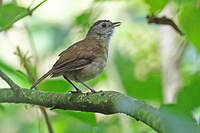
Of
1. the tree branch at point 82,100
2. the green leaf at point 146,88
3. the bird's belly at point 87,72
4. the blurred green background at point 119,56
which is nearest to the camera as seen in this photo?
the tree branch at point 82,100

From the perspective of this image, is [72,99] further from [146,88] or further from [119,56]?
[119,56]

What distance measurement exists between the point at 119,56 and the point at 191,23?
2894mm

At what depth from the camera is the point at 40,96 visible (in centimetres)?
238

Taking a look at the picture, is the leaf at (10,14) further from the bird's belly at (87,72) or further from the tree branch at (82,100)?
the bird's belly at (87,72)

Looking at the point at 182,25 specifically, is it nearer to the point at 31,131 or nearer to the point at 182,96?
the point at 182,96

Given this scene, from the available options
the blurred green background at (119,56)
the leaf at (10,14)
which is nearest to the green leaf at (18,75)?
the blurred green background at (119,56)

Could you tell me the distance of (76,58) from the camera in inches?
134

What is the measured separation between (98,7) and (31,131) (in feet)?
7.26

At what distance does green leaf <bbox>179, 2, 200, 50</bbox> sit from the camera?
2617mm

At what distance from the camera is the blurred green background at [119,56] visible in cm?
256

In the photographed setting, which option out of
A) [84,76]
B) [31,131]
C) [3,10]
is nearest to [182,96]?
[3,10]

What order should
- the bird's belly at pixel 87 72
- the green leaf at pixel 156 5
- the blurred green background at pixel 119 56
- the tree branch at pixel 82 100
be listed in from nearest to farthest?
1. the tree branch at pixel 82 100
2. the green leaf at pixel 156 5
3. the blurred green background at pixel 119 56
4. the bird's belly at pixel 87 72

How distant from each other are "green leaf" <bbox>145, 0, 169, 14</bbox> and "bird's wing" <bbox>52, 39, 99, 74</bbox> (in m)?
1.20

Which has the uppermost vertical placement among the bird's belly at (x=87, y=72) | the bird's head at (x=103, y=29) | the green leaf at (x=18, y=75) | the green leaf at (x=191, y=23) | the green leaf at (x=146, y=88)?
the green leaf at (x=191, y=23)
